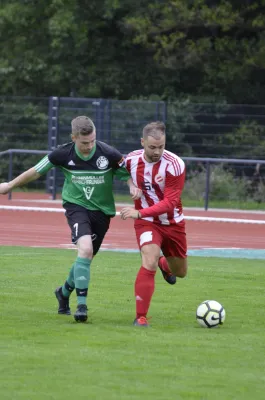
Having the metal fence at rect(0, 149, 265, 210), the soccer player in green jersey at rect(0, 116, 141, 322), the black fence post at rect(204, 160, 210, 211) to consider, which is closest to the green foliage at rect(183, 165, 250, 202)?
the metal fence at rect(0, 149, 265, 210)

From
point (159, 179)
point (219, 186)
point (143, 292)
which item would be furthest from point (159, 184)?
point (219, 186)

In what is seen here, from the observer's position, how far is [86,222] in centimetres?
918

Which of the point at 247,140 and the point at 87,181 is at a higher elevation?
the point at 87,181

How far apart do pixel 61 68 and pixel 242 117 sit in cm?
833

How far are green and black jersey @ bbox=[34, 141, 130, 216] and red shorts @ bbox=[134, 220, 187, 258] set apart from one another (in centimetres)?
35

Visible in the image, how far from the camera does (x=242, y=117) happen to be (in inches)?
1110

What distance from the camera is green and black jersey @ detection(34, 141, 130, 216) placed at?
30.4ft

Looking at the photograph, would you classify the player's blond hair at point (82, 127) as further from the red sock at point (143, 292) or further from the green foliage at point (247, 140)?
the green foliage at point (247, 140)

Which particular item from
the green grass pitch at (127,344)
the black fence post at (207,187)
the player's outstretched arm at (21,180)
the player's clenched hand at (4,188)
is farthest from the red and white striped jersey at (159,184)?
the black fence post at (207,187)

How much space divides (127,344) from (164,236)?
1655mm

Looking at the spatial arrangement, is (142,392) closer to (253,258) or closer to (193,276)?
(193,276)

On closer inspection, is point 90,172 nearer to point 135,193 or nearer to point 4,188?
point 135,193

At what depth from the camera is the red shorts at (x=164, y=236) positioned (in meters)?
9.13

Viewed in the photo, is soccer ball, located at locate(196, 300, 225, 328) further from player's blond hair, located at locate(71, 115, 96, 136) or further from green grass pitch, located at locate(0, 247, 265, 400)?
player's blond hair, located at locate(71, 115, 96, 136)
